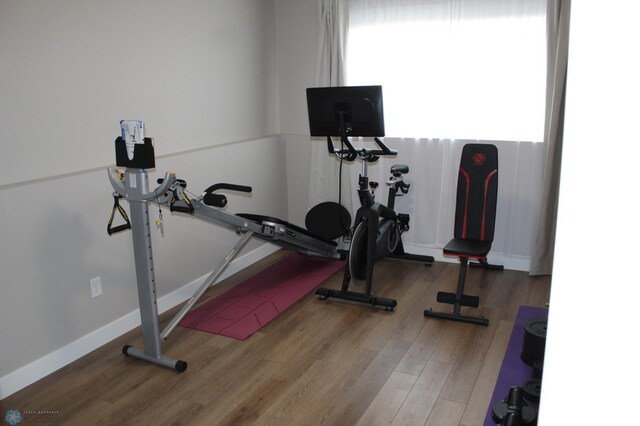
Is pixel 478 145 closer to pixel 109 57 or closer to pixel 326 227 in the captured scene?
pixel 326 227

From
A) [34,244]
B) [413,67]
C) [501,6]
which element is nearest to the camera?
[34,244]

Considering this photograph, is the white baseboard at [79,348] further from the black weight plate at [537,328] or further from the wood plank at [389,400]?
the black weight plate at [537,328]

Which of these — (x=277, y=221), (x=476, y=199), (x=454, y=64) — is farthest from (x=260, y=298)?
(x=454, y=64)

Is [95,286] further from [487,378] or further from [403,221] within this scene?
Result: [403,221]

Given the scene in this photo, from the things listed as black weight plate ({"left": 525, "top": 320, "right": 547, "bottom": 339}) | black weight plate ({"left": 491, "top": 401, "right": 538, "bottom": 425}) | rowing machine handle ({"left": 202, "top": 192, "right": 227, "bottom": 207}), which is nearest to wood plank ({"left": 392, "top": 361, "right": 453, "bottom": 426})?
black weight plate ({"left": 491, "top": 401, "right": 538, "bottom": 425})

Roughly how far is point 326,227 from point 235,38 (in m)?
1.73

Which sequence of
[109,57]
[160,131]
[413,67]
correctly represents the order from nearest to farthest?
[109,57]
[160,131]
[413,67]

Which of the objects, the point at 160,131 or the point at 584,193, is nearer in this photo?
the point at 584,193

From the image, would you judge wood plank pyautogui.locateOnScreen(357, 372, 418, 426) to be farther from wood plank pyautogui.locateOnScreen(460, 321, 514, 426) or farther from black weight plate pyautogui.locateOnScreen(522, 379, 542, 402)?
black weight plate pyautogui.locateOnScreen(522, 379, 542, 402)

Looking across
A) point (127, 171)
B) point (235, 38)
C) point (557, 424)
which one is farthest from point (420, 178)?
point (557, 424)

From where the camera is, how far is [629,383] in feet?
1.74

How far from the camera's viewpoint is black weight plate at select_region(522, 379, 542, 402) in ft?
7.76
